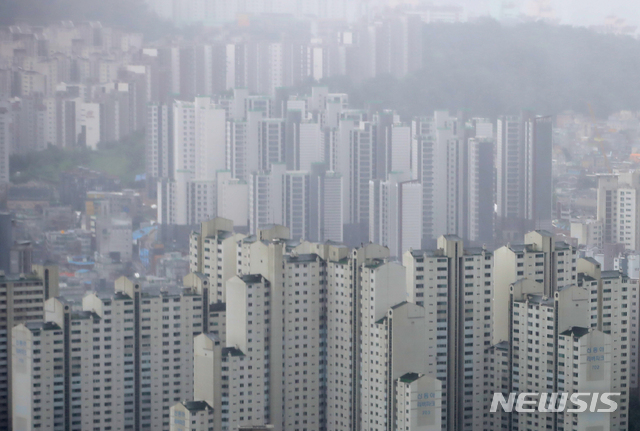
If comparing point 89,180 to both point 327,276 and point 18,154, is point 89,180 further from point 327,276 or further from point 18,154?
point 327,276

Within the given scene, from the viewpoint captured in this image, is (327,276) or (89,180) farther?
(89,180)

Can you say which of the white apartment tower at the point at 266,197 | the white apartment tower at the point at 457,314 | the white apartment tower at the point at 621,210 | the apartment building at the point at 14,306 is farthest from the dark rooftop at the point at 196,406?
the white apartment tower at the point at 266,197

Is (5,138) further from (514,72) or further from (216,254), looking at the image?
(514,72)

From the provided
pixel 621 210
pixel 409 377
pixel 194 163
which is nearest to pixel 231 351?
pixel 409 377

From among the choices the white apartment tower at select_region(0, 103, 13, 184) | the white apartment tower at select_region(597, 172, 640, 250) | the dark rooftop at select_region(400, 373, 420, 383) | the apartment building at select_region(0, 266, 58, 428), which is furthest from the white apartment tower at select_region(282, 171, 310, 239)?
the dark rooftop at select_region(400, 373, 420, 383)

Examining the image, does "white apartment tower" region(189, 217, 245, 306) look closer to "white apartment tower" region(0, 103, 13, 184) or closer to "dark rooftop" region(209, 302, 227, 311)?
"dark rooftop" region(209, 302, 227, 311)

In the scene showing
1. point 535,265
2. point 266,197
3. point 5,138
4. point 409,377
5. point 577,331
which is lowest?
point 409,377

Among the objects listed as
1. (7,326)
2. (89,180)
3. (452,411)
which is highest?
(89,180)

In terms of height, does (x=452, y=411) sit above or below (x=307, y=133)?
below

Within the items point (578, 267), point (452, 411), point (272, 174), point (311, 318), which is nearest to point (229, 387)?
point (311, 318)
